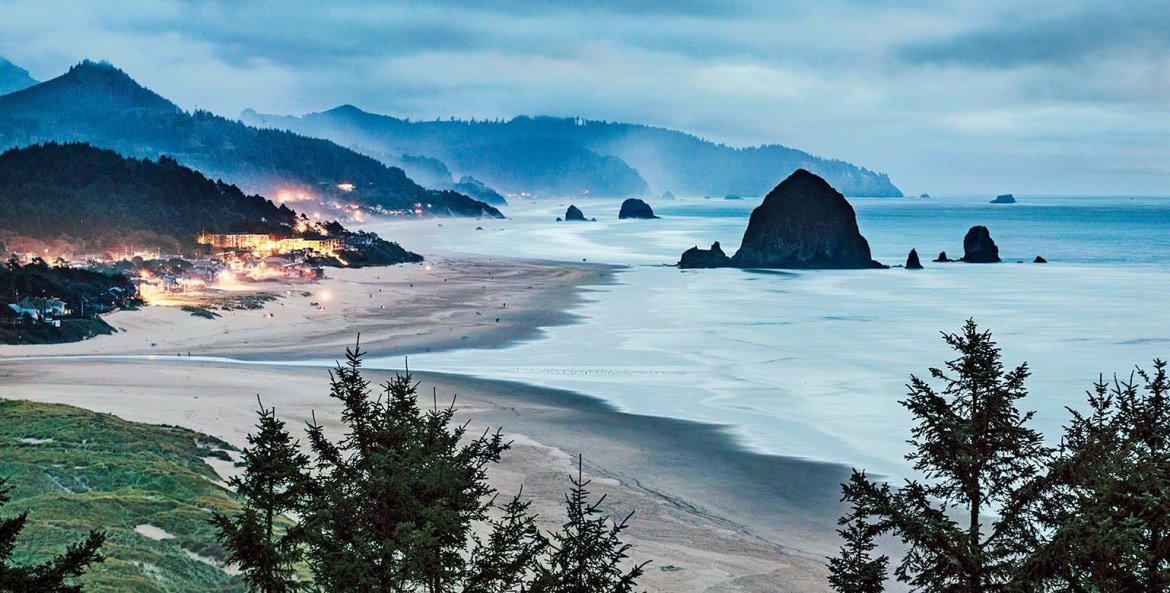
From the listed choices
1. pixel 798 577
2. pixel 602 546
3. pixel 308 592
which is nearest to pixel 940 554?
pixel 602 546

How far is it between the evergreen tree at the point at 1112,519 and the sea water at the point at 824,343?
63.4ft

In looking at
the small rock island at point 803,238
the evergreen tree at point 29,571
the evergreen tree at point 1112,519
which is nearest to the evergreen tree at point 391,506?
the evergreen tree at point 29,571

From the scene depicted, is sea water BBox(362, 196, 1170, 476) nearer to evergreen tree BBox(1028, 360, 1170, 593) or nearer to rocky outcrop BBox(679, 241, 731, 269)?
rocky outcrop BBox(679, 241, 731, 269)

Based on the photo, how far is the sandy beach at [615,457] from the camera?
24.1 metres

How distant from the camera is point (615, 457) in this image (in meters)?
33.8

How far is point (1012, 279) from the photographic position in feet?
357

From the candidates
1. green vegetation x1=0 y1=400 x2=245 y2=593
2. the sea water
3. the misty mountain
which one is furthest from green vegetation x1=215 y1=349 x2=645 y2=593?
the misty mountain

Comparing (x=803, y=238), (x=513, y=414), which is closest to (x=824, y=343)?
(x=513, y=414)

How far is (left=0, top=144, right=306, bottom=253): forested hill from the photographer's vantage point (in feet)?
395

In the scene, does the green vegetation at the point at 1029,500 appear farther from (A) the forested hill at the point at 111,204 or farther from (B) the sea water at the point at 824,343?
(A) the forested hill at the point at 111,204

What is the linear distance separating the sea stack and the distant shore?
2882 centimetres

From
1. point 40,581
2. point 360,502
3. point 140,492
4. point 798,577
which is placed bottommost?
point 798,577

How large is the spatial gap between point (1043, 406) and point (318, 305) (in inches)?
2115

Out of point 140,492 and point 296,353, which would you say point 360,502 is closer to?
point 140,492
